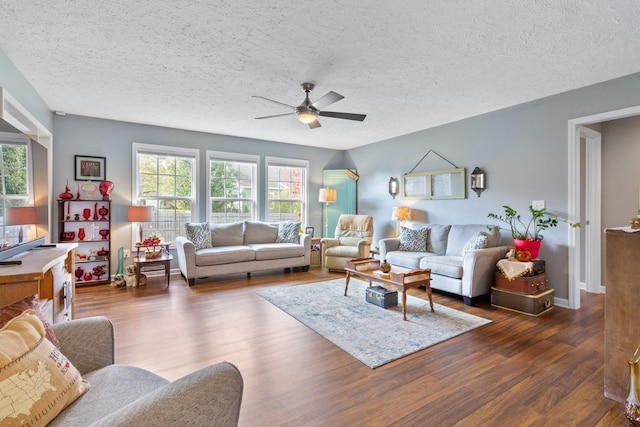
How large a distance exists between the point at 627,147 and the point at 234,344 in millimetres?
5233

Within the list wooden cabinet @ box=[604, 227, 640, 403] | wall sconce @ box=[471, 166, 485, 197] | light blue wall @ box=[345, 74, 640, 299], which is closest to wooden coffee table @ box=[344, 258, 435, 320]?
wooden cabinet @ box=[604, 227, 640, 403]

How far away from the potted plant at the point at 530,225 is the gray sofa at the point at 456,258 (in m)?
Result: 0.21

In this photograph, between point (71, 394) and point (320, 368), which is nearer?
point (71, 394)

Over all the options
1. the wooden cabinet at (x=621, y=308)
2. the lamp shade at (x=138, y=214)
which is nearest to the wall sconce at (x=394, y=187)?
the wooden cabinet at (x=621, y=308)

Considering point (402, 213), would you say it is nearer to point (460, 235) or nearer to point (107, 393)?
point (460, 235)

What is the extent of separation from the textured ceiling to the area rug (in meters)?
2.48

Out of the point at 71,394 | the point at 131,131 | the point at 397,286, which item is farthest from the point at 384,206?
the point at 71,394

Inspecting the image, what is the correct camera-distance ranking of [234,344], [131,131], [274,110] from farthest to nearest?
[131,131]
[274,110]
[234,344]

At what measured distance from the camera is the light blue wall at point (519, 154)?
348cm

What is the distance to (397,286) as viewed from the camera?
3199 mm

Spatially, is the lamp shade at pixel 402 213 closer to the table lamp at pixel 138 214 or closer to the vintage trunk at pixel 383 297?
the vintage trunk at pixel 383 297

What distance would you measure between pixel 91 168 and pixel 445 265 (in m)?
5.30

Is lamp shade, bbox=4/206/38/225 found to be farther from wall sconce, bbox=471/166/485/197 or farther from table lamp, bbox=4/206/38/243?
wall sconce, bbox=471/166/485/197

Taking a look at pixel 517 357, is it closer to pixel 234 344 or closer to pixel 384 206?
pixel 234 344
